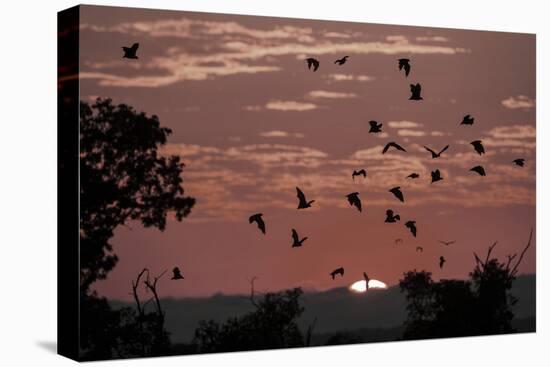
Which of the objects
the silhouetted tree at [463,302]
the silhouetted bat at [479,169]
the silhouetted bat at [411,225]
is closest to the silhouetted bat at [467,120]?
the silhouetted bat at [479,169]

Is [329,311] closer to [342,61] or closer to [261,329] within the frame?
[261,329]

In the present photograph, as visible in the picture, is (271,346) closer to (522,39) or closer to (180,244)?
(180,244)

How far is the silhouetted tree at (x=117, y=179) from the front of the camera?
9883 millimetres

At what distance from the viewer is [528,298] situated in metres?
11.6

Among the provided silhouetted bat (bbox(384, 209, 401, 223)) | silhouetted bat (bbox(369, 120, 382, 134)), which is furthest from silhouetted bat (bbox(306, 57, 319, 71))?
silhouetted bat (bbox(384, 209, 401, 223))

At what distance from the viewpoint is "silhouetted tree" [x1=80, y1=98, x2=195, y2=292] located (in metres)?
9.88

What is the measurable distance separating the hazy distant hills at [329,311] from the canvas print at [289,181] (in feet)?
0.04

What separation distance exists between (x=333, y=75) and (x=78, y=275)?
8.09 ft

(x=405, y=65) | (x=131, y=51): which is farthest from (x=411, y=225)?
(x=131, y=51)

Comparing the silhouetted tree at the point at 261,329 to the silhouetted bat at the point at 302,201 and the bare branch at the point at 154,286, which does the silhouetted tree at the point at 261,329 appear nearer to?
the bare branch at the point at 154,286

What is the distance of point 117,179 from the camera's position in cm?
1003

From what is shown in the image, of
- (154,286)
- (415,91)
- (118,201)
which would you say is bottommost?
(154,286)

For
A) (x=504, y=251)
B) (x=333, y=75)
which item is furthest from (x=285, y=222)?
(x=504, y=251)

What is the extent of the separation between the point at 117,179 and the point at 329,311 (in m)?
1.97
